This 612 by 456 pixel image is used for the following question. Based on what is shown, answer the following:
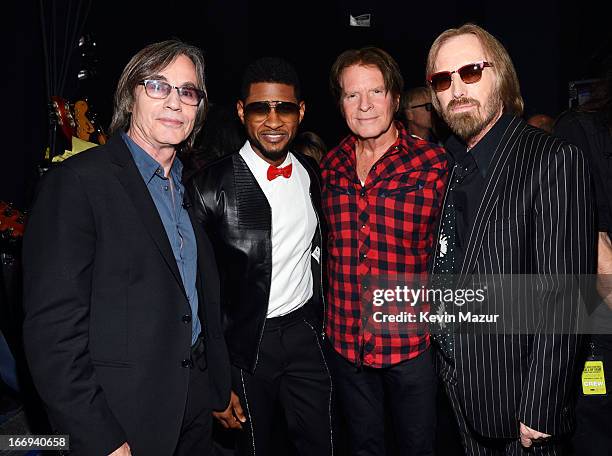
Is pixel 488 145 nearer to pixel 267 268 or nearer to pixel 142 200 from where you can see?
pixel 267 268

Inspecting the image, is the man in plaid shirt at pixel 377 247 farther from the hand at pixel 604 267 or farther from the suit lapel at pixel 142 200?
the suit lapel at pixel 142 200

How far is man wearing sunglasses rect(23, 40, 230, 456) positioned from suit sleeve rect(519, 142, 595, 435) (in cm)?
134

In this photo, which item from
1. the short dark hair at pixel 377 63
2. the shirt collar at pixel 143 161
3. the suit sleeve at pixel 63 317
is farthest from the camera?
the short dark hair at pixel 377 63

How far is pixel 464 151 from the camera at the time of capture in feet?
7.54

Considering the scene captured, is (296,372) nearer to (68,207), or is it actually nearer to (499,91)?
(68,207)

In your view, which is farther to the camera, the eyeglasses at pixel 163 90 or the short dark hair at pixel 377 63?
the short dark hair at pixel 377 63

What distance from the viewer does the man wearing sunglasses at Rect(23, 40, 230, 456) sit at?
1.53 m

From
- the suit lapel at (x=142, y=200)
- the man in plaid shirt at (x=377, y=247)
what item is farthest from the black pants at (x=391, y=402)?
the suit lapel at (x=142, y=200)

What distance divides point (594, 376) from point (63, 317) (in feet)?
7.20

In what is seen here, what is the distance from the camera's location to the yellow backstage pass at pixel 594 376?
214 centimetres

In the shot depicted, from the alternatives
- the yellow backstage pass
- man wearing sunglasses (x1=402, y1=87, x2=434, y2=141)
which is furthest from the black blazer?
man wearing sunglasses (x1=402, y1=87, x2=434, y2=141)

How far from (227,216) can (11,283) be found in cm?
234

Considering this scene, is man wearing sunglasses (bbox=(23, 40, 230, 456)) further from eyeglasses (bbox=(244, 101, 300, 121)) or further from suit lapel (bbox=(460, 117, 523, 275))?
suit lapel (bbox=(460, 117, 523, 275))

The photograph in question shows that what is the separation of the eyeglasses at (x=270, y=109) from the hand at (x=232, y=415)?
147 cm
